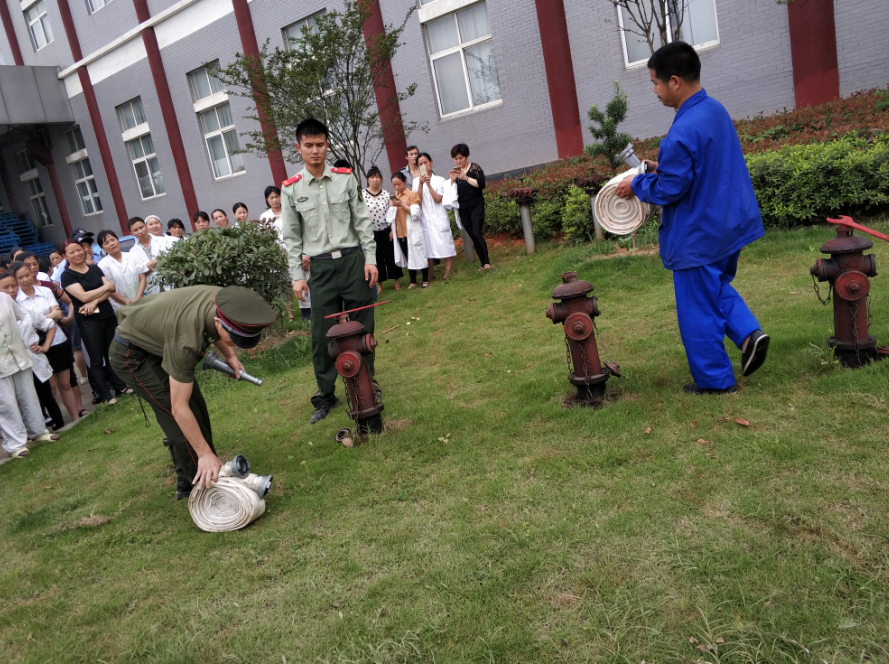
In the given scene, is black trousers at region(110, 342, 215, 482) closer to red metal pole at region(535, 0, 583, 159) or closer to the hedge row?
the hedge row

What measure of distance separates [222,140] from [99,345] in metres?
12.8

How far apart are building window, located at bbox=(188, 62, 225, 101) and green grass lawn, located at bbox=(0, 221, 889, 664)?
49.9 feet

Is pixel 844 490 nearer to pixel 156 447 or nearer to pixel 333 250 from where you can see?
pixel 333 250

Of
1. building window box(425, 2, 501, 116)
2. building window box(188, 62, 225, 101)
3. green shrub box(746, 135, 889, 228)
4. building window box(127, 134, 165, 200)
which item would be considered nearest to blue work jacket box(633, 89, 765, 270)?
green shrub box(746, 135, 889, 228)

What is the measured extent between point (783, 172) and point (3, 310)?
328 inches

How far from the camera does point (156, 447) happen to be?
576 cm

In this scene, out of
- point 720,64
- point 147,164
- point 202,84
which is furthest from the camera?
point 147,164

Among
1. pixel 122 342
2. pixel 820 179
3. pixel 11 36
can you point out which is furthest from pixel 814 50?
pixel 11 36

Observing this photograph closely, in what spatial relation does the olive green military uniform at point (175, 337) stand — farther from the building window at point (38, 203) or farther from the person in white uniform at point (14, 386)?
the building window at point (38, 203)

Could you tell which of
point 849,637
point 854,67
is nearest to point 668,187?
point 849,637

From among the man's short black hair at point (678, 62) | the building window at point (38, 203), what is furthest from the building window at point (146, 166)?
the man's short black hair at point (678, 62)

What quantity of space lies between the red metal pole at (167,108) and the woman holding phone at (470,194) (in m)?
13.1

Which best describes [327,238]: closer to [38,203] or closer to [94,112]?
[94,112]

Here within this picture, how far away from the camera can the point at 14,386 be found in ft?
21.2
